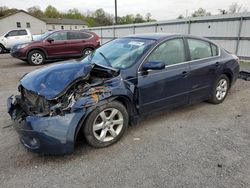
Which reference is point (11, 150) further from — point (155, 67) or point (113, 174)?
point (155, 67)

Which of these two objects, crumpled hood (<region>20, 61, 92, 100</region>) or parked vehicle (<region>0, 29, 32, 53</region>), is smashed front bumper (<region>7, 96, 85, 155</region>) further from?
parked vehicle (<region>0, 29, 32, 53</region>)

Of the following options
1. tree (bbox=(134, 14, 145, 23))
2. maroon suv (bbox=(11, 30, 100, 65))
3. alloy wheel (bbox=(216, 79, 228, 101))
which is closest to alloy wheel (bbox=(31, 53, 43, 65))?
maroon suv (bbox=(11, 30, 100, 65))

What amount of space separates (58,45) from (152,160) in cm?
884

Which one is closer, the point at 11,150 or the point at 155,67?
the point at 11,150

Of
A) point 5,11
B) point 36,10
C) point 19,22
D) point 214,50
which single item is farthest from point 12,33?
point 36,10

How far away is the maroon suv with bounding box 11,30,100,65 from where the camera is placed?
968cm

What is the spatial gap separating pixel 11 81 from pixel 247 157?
270 inches

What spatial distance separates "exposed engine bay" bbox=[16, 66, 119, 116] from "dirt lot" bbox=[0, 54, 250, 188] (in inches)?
25.4

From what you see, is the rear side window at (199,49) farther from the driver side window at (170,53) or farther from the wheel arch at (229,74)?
the wheel arch at (229,74)

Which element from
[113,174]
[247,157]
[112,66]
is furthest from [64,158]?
[247,157]

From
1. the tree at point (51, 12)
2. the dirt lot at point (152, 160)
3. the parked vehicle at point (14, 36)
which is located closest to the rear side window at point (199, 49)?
the dirt lot at point (152, 160)

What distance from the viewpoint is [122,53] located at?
363 cm

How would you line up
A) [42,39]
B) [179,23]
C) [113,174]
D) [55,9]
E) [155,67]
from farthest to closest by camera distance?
[55,9] < [179,23] < [42,39] < [155,67] < [113,174]

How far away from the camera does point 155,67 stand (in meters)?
3.22
